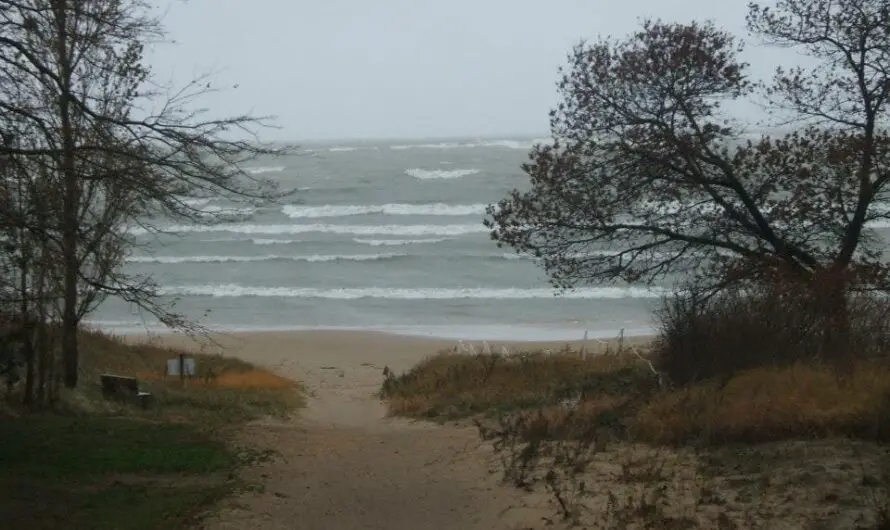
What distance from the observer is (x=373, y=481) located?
8.59m

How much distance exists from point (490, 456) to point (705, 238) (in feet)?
22.1

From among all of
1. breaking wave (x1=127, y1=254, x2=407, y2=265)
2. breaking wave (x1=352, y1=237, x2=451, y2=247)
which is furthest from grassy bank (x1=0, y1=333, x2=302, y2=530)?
breaking wave (x1=352, y1=237, x2=451, y2=247)

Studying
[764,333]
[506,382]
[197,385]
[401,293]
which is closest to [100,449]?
[764,333]

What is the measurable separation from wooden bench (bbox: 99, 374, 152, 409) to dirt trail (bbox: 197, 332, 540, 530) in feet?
8.97

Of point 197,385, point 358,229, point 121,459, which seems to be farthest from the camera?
point 358,229

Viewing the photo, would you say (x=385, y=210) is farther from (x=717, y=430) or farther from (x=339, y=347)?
(x=717, y=430)

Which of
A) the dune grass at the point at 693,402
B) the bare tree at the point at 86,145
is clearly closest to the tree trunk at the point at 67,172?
the bare tree at the point at 86,145

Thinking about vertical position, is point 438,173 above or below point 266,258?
above

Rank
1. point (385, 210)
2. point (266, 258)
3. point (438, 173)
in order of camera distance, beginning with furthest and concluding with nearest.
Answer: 1. point (438, 173)
2. point (385, 210)
3. point (266, 258)

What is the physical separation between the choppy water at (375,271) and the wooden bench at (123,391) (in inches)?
107

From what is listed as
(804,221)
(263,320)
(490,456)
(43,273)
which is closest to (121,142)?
(43,273)

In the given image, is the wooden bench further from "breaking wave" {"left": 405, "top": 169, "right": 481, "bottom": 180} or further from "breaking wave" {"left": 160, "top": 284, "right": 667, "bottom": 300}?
"breaking wave" {"left": 405, "top": 169, "right": 481, "bottom": 180}

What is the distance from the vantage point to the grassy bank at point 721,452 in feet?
19.8

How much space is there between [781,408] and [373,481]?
3.93 metres
